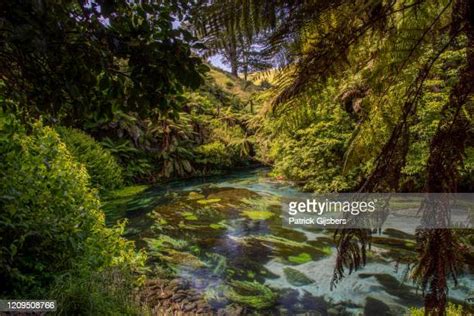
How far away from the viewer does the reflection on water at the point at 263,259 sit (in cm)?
451

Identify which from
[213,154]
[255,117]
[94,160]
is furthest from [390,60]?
[213,154]

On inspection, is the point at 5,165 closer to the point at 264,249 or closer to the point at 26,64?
the point at 26,64

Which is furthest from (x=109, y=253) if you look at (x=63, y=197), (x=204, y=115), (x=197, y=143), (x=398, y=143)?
(x=204, y=115)

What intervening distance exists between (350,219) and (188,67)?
38.6 inches

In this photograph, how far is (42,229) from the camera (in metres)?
3.16

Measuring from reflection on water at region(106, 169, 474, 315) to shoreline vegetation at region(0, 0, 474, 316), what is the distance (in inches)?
1.2

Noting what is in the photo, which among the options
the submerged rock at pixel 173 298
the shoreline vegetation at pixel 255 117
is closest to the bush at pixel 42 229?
the shoreline vegetation at pixel 255 117

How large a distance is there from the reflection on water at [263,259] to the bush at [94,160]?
1.96 metres

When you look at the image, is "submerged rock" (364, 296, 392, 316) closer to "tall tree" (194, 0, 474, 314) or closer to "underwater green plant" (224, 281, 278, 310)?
"underwater green plant" (224, 281, 278, 310)

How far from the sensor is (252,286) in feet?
16.1
